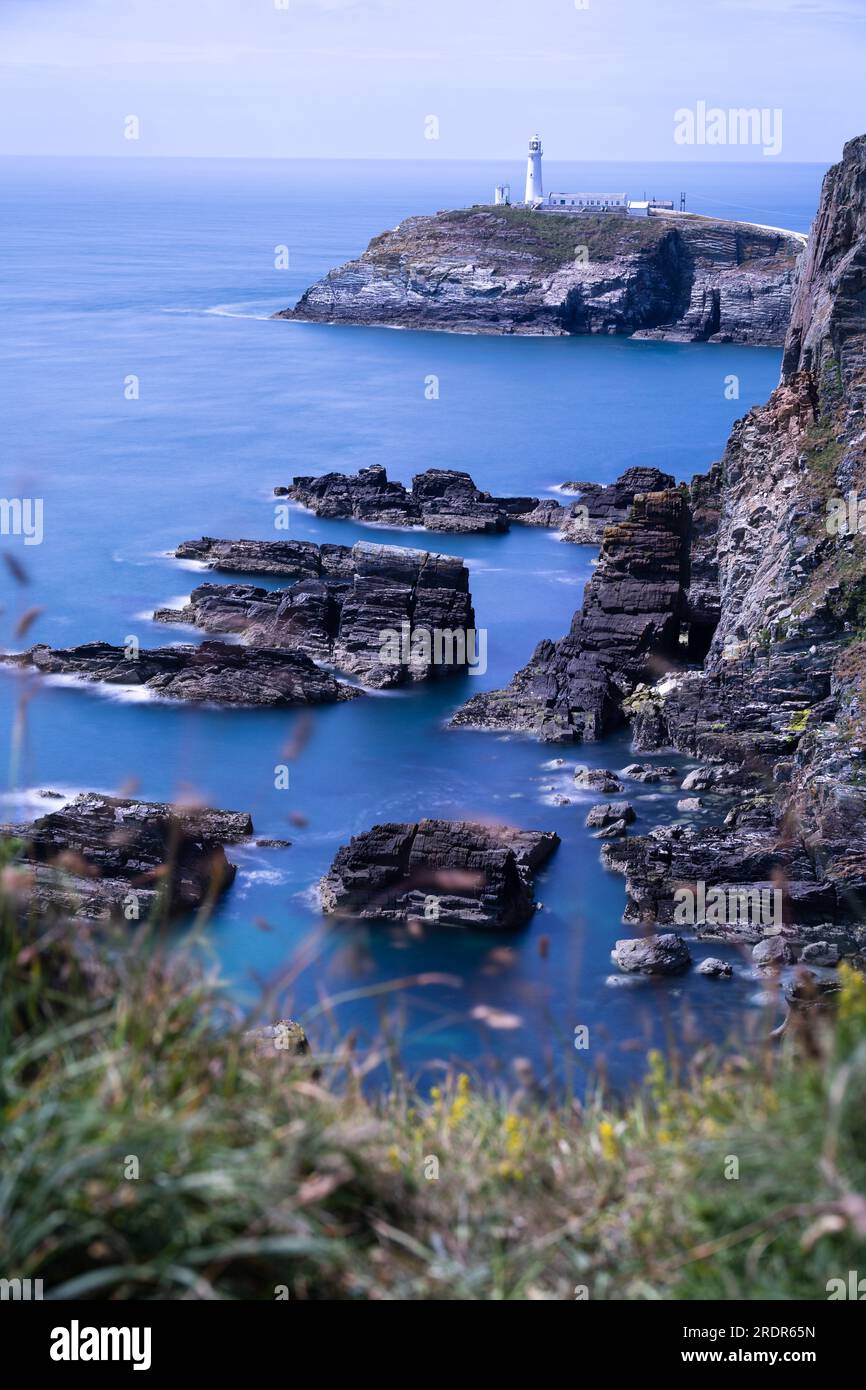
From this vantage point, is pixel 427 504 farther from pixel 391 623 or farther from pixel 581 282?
pixel 581 282

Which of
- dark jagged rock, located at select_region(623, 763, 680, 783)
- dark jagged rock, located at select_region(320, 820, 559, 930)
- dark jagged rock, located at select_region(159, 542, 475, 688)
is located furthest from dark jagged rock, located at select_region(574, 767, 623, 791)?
dark jagged rock, located at select_region(159, 542, 475, 688)

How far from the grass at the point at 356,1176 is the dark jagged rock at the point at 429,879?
73.7 ft

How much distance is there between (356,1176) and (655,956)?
69.9ft

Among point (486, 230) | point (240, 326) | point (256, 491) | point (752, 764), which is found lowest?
point (752, 764)

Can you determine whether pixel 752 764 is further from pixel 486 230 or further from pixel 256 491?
pixel 486 230

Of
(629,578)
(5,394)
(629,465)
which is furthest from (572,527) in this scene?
(5,394)

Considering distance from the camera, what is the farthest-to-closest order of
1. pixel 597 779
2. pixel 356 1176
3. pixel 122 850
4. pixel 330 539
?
pixel 330 539, pixel 597 779, pixel 122 850, pixel 356 1176

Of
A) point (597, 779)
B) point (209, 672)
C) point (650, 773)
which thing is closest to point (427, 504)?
point (209, 672)

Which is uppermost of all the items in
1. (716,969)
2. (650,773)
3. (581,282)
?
(581,282)

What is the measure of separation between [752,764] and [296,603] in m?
18.8

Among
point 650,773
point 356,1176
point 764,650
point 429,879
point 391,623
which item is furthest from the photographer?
point 391,623

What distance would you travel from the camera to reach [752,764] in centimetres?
3250

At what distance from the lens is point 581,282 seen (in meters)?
121
